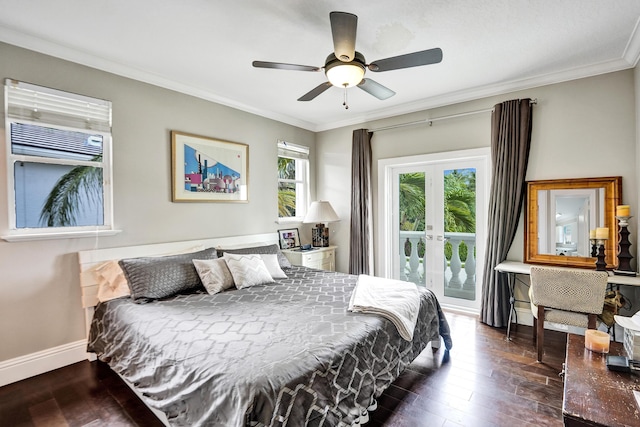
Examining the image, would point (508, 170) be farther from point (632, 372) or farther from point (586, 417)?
point (586, 417)

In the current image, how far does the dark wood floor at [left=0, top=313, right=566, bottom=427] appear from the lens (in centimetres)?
196

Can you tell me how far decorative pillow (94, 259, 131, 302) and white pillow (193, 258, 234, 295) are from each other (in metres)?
0.59

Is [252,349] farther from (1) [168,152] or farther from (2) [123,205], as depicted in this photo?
(1) [168,152]

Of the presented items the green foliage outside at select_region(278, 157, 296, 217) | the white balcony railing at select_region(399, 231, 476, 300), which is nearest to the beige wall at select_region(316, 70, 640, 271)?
the white balcony railing at select_region(399, 231, 476, 300)

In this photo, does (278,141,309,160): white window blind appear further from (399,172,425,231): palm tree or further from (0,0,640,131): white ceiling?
(399,172,425,231): palm tree

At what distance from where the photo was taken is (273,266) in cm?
329

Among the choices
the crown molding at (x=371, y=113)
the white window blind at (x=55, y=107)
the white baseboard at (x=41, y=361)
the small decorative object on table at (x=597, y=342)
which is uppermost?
the crown molding at (x=371, y=113)

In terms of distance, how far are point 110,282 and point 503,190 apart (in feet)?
13.1

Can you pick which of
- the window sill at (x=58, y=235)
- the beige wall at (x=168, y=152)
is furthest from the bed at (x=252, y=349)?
the beige wall at (x=168, y=152)

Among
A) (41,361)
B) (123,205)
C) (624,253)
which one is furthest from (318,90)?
(41,361)

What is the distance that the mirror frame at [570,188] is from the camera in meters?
2.97

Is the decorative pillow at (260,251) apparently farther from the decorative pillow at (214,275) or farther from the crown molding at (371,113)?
the crown molding at (371,113)

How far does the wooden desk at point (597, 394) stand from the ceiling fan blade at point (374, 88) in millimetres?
2137

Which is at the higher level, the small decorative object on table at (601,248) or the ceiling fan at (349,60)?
the ceiling fan at (349,60)
